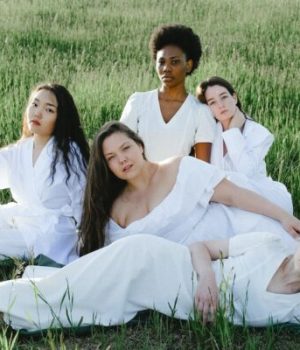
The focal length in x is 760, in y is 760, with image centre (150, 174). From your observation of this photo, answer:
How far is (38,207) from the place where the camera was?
4520mm

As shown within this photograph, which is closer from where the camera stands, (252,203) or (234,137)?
(252,203)

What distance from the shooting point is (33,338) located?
3416 mm

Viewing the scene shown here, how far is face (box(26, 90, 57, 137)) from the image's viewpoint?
455cm

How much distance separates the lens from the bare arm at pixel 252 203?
154 inches

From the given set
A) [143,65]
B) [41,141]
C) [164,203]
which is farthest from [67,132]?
[143,65]

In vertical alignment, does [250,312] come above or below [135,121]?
below

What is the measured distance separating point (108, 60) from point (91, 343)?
6.86m

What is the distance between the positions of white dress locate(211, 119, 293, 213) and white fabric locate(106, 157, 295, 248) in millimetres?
412

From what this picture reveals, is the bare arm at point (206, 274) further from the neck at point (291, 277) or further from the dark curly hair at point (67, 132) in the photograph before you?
the dark curly hair at point (67, 132)

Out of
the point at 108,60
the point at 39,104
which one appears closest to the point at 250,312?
the point at 39,104

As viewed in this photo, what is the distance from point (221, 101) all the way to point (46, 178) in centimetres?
121

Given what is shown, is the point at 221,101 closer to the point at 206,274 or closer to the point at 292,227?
the point at 292,227

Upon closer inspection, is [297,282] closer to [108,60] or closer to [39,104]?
[39,104]

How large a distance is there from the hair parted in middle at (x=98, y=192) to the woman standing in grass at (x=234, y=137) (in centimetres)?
94
